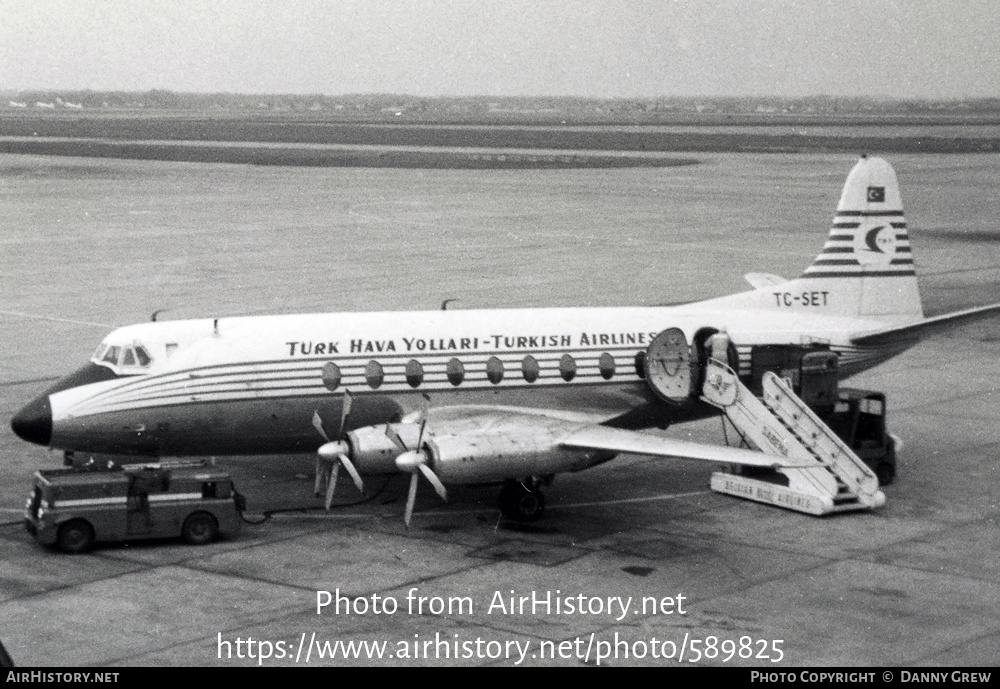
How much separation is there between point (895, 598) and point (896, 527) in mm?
4194

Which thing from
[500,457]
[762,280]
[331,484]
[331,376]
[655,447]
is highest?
[762,280]

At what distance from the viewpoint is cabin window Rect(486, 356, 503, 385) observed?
1071 inches

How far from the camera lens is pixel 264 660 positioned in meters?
18.8

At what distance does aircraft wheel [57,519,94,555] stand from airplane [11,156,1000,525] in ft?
9.15

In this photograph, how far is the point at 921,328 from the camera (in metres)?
29.0

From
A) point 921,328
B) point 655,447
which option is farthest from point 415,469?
point 921,328

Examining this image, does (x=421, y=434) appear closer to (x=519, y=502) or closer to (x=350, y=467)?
(x=350, y=467)

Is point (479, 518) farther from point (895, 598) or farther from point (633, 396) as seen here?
point (895, 598)

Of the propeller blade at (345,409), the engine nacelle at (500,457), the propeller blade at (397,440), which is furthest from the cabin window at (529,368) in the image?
the propeller blade at (397,440)

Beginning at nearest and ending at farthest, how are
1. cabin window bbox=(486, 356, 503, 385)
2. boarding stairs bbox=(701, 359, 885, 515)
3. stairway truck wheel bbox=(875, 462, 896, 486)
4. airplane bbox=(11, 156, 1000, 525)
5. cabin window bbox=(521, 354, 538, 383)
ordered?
airplane bbox=(11, 156, 1000, 525) < boarding stairs bbox=(701, 359, 885, 515) < cabin window bbox=(486, 356, 503, 385) < cabin window bbox=(521, 354, 538, 383) < stairway truck wheel bbox=(875, 462, 896, 486)

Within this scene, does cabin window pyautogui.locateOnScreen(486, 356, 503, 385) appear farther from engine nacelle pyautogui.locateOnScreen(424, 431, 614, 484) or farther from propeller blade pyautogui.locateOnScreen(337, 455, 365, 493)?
propeller blade pyautogui.locateOnScreen(337, 455, 365, 493)

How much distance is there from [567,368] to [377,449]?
4.69 metres

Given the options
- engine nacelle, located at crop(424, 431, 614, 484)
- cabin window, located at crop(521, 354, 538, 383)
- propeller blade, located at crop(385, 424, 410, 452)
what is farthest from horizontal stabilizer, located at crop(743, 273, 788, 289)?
propeller blade, located at crop(385, 424, 410, 452)

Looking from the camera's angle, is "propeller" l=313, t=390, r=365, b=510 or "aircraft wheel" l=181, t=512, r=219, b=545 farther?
"propeller" l=313, t=390, r=365, b=510
